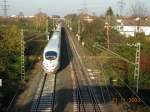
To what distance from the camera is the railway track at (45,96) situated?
873 inches

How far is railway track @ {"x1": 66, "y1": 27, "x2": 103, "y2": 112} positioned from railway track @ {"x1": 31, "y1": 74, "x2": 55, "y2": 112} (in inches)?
62.4

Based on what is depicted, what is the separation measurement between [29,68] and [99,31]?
25.1 metres

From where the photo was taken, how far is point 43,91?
87.7ft

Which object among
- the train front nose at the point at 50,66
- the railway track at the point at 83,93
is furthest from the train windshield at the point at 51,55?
the railway track at the point at 83,93

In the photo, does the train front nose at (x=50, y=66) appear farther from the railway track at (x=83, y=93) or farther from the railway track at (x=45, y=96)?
the railway track at (x=83, y=93)

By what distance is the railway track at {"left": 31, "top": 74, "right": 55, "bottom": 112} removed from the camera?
2218cm

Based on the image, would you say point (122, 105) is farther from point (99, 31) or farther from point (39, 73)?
point (99, 31)

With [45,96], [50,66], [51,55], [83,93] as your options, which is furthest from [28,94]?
[51,55]

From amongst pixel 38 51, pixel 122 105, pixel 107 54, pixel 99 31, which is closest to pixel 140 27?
pixel 99 31

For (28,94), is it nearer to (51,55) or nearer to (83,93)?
(83,93)

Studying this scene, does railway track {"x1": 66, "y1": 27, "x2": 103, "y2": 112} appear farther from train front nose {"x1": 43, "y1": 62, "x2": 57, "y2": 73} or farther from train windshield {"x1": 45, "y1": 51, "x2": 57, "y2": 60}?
train windshield {"x1": 45, "y1": 51, "x2": 57, "y2": 60}

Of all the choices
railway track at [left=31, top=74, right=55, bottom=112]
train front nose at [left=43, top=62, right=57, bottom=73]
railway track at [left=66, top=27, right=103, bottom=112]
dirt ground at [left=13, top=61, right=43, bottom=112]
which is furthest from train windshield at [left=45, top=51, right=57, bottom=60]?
railway track at [left=66, top=27, right=103, bottom=112]

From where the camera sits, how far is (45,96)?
25250 mm

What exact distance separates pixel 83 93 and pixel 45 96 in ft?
10.2
